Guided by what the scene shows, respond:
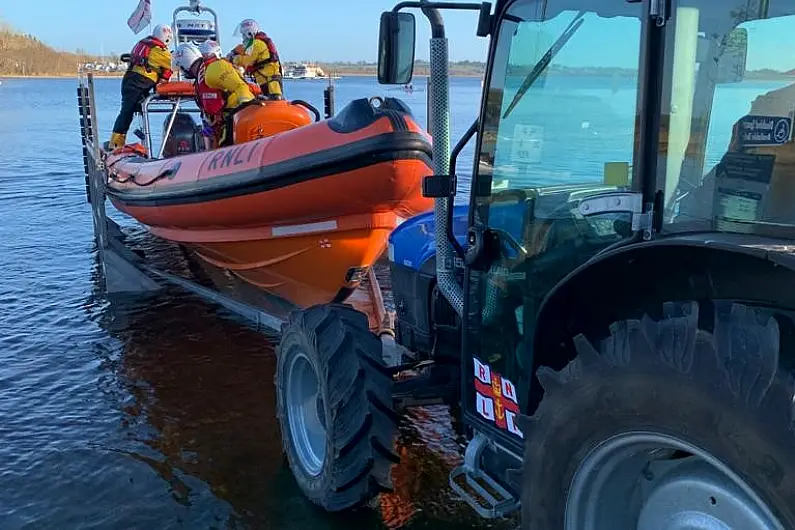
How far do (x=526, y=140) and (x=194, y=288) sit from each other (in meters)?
4.69

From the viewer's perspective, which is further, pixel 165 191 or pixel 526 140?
pixel 165 191

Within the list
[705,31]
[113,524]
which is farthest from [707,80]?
[113,524]

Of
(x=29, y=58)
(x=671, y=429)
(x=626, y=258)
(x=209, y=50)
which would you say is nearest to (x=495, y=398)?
(x=626, y=258)

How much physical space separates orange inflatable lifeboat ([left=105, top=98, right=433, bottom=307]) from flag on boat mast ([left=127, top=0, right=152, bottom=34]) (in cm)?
365

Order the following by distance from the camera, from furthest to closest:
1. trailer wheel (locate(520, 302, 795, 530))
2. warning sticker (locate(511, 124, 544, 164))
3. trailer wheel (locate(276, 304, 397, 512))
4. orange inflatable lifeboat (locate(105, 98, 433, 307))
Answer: orange inflatable lifeboat (locate(105, 98, 433, 307)), trailer wheel (locate(276, 304, 397, 512)), warning sticker (locate(511, 124, 544, 164)), trailer wheel (locate(520, 302, 795, 530))

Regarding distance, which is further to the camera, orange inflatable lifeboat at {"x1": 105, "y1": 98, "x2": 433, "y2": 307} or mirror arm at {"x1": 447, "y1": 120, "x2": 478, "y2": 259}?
orange inflatable lifeboat at {"x1": 105, "y1": 98, "x2": 433, "y2": 307}

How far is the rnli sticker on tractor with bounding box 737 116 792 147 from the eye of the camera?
171 centimetres

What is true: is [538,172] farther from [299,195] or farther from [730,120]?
[299,195]

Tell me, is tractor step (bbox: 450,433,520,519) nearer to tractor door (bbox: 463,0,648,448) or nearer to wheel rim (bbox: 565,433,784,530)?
tractor door (bbox: 463,0,648,448)

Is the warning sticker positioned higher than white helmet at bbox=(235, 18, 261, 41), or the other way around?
white helmet at bbox=(235, 18, 261, 41)

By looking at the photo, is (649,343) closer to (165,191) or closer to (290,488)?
(290,488)

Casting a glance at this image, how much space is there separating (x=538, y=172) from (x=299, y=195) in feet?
10.6

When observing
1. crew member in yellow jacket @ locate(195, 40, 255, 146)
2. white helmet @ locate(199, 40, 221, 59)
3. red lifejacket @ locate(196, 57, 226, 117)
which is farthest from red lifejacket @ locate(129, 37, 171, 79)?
red lifejacket @ locate(196, 57, 226, 117)

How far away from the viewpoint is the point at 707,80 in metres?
1.87
